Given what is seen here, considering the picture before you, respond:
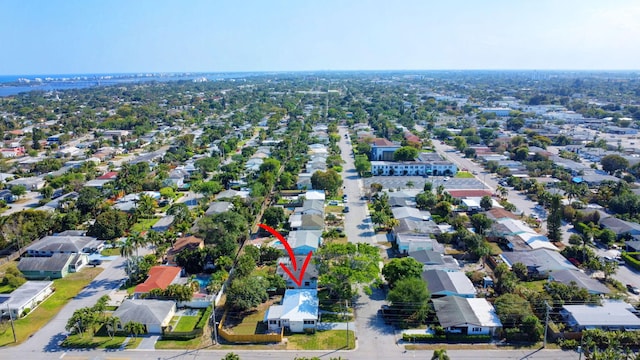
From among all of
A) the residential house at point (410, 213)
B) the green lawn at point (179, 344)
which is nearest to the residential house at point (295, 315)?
the green lawn at point (179, 344)

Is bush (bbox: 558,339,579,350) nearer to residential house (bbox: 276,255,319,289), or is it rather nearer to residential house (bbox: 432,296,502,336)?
residential house (bbox: 432,296,502,336)

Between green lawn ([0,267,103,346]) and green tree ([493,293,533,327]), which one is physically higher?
green tree ([493,293,533,327])

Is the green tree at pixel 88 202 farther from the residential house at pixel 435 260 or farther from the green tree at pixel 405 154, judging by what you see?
the green tree at pixel 405 154

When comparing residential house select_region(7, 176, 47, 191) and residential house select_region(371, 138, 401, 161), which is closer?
residential house select_region(7, 176, 47, 191)

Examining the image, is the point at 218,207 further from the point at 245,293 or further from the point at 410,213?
the point at 410,213

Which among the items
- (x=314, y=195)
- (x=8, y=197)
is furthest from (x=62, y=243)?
(x=314, y=195)

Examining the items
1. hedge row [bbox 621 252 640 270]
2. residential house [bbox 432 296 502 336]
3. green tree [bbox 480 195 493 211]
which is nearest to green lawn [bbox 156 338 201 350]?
residential house [bbox 432 296 502 336]
